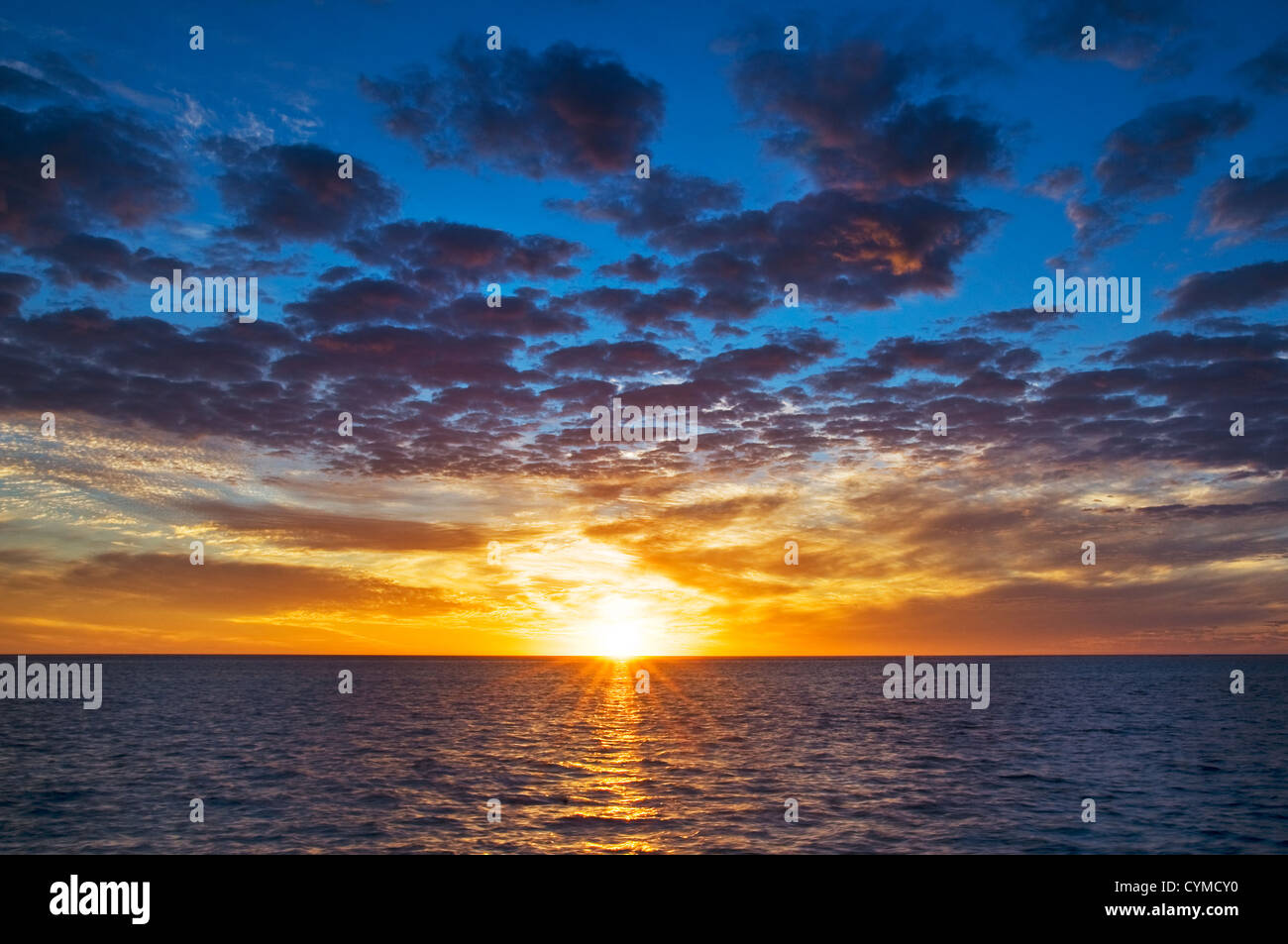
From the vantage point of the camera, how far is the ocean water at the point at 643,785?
25.7 m

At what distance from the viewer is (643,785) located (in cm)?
3594

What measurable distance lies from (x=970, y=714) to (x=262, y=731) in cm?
6630

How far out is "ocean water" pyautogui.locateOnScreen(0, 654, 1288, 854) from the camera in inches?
1013
